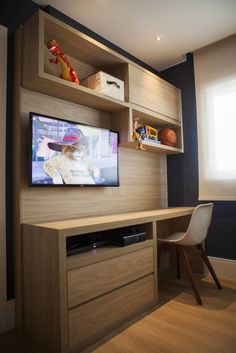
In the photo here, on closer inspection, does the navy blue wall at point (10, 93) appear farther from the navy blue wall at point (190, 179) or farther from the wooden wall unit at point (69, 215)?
the navy blue wall at point (190, 179)

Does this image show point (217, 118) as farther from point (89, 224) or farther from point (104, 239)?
point (89, 224)

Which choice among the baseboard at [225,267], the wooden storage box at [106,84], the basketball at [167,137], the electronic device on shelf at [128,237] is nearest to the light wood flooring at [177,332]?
the baseboard at [225,267]

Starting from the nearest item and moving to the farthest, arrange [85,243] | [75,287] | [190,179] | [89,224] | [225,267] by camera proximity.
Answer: [75,287] → [89,224] → [85,243] → [225,267] → [190,179]

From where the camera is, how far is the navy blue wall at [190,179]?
245 cm

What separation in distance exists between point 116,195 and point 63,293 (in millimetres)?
1173

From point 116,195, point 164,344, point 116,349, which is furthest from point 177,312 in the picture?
point 116,195

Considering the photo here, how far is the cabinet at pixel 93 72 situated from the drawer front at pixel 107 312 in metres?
1.24

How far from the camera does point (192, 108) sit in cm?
277

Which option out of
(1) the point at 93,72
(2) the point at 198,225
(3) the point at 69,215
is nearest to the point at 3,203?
(3) the point at 69,215

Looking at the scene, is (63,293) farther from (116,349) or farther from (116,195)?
(116,195)

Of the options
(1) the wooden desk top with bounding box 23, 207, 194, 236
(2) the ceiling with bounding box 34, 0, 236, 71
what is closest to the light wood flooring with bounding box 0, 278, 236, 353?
(1) the wooden desk top with bounding box 23, 207, 194, 236

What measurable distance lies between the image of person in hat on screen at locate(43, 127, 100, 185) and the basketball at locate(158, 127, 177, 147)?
1.03 m

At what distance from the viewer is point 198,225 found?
1997 mm

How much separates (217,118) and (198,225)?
121 centimetres
